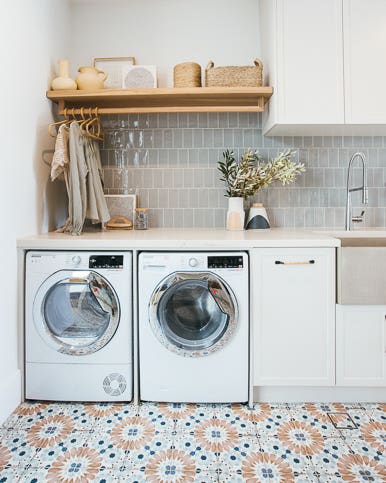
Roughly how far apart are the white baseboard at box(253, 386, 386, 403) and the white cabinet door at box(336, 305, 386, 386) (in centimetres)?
8

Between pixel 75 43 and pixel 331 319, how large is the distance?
106 inches

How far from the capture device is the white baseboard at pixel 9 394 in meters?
1.90

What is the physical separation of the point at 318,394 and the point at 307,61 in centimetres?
205

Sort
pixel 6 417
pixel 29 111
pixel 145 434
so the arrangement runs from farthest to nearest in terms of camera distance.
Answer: pixel 29 111, pixel 6 417, pixel 145 434

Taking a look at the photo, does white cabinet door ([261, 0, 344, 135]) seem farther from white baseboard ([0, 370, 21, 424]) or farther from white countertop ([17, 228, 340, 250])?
white baseboard ([0, 370, 21, 424])

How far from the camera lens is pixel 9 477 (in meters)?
1.51

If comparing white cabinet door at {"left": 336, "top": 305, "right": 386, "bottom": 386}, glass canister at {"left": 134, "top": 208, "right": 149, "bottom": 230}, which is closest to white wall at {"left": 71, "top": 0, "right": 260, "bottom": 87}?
glass canister at {"left": 134, "top": 208, "right": 149, "bottom": 230}

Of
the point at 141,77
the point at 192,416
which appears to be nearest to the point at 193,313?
the point at 192,416

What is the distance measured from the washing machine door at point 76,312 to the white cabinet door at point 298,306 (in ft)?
2.66

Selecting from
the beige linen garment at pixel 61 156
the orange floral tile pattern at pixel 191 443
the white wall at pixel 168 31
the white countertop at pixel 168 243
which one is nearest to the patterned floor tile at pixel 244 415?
the orange floral tile pattern at pixel 191 443

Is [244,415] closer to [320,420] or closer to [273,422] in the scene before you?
[273,422]

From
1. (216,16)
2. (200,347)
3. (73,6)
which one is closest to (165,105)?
(216,16)

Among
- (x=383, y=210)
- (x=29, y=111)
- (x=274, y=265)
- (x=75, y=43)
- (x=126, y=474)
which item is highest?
(x=75, y=43)

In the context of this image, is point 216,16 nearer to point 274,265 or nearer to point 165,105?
point 165,105
